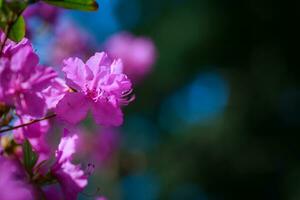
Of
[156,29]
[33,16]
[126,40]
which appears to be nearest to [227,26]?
[156,29]

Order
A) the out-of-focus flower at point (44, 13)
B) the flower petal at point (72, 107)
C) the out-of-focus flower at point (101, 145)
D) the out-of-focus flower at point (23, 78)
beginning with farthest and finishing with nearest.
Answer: the out-of-focus flower at point (101, 145) → the out-of-focus flower at point (44, 13) → the flower petal at point (72, 107) → the out-of-focus flower at point (23, 78)

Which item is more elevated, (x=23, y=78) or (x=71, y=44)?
(x=23, y=78)

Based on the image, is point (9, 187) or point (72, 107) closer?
point (9, 187)

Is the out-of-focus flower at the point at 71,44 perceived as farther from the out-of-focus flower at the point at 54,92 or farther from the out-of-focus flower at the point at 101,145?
the out-of-focus flower at the point at 54,92

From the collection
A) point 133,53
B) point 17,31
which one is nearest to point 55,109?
point 17,31

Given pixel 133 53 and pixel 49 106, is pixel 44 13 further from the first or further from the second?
pixel 133 53

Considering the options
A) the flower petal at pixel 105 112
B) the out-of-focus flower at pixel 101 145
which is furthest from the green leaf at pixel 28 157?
the out-of-focus flower at pixel 101 145

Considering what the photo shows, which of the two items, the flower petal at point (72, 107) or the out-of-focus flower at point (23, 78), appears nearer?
the out-of-focus flower at point (23, 78)

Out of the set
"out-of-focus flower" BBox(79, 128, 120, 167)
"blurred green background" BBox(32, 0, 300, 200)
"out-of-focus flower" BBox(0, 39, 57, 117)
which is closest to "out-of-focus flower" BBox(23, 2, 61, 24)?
"out-of-focus flower" BBox(0, 39, 57, 117)
